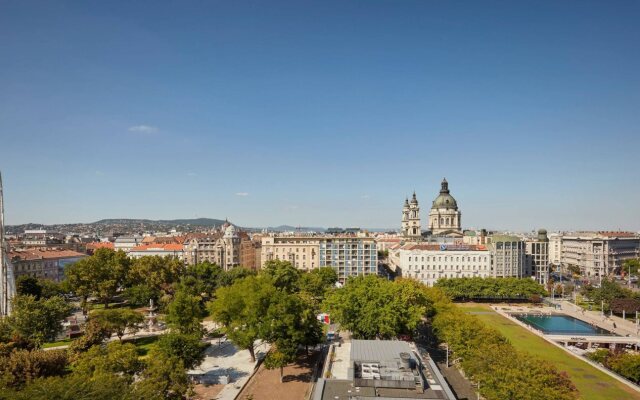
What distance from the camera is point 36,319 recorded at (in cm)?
5391

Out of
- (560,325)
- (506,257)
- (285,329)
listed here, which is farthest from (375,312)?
(506,257)

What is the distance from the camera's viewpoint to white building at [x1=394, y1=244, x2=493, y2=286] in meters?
118

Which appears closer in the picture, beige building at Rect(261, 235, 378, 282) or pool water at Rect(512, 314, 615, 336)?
pool water at Rect(512, 314, 615, 336)

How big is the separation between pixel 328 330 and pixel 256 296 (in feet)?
74.6

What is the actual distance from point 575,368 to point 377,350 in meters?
30.1

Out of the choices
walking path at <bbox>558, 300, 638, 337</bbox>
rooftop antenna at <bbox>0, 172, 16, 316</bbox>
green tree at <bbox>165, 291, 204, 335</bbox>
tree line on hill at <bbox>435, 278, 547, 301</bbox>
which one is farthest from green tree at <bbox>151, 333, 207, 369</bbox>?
walking path at <bbox>558, 300, 638, 337</bbox>

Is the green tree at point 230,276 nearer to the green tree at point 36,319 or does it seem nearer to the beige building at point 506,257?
the green tree at point 36,319

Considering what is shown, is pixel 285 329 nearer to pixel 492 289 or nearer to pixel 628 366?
pixel 628 366

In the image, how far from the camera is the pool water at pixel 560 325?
72.1m

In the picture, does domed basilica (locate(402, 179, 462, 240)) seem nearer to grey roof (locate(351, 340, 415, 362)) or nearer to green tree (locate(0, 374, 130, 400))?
grey roof (locate(351, 340, 415, 362))

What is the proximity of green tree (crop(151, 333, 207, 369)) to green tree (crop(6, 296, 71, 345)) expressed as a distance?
18.4m

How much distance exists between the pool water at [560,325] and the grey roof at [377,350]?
43.7 metres

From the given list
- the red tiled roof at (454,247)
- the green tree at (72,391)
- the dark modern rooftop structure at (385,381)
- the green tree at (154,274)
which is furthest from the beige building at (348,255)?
the green tree at (72,391)

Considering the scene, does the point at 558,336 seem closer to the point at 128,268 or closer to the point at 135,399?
the point at 135,399
